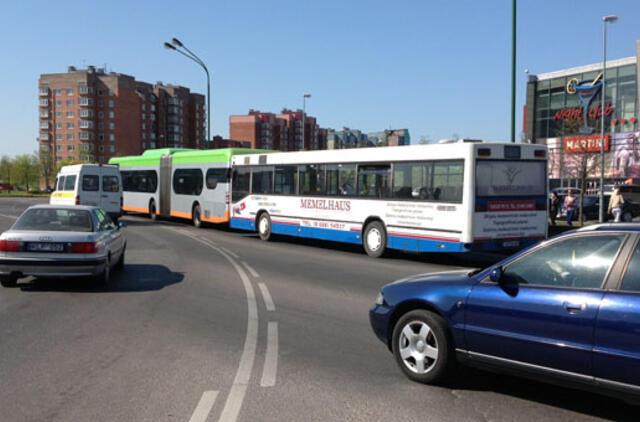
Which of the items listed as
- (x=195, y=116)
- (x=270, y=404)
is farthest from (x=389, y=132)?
(x=195, y=116)

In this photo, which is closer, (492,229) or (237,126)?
(492,229)

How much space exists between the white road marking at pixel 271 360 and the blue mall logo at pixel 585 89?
43.5 metres

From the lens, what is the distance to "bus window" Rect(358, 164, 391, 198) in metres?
15.2

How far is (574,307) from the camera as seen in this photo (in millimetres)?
4055

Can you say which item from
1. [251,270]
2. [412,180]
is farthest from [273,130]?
[251,270]

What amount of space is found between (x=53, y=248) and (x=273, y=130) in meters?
159

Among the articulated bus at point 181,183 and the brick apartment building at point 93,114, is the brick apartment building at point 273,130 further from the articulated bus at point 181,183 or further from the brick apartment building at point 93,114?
the articulated bus at point 181,183

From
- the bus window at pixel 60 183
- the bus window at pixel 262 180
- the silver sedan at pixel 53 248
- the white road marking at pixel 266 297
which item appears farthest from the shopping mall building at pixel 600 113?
the silver sedan at pixel 53 248

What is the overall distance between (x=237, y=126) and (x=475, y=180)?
154 m

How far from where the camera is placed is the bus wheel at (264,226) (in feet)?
64.3

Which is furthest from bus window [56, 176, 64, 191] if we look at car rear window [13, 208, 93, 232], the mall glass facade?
the mall glass facade

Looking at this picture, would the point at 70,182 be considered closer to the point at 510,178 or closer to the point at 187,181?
the point at 187,181

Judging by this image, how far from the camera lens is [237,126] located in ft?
535

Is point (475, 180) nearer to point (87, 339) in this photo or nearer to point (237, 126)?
point (87, 339)
